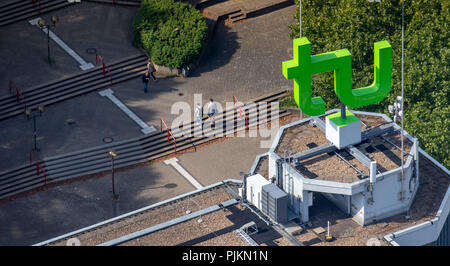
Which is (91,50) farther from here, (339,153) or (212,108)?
(339,153)

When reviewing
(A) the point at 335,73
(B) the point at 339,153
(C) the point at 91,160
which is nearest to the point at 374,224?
(B) the point at 339,153

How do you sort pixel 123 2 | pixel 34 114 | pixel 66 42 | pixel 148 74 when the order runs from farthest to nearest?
pixel 123 2 → pixel 66 42 → pixel 148 74 → pixel 34 114

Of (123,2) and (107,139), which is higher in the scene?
(123,2)

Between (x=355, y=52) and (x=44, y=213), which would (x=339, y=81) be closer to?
(x=355, y=52)

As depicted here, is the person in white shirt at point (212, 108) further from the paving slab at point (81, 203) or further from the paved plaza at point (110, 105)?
the paving slab at point (81, 203)

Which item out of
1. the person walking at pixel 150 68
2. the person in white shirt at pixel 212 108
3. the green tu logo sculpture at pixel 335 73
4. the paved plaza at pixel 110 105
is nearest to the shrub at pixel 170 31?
the person walking at pixel 150 68

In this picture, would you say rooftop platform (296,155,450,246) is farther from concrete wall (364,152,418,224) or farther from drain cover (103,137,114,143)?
drain cover (103,137,114,143)

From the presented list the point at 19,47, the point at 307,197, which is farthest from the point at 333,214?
the point at 19,47
